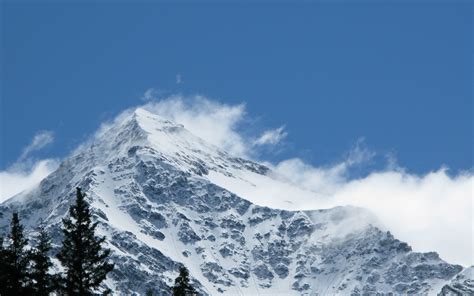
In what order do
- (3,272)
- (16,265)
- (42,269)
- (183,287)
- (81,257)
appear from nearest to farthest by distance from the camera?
(81,257) < (3,272) < (16,265) < (42,269) < (183,287)

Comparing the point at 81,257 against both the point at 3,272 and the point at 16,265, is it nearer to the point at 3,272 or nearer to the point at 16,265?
the point at 16,265

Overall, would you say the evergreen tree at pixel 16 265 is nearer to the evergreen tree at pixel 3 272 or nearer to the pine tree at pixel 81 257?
the evergreen tree at pixel 3 272

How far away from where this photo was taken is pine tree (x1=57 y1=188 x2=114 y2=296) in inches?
1651

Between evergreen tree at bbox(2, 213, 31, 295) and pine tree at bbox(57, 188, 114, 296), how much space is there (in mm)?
2546

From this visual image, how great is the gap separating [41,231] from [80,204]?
253cm

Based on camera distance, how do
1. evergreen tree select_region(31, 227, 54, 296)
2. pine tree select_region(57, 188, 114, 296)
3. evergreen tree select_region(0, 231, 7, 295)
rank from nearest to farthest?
pine tree select_region(57, 188, 114, 296), evergreen tree select_region(31, 227, 54, 296), evergreen tree select_region(0, 231, 7, 295)

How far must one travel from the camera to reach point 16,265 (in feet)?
146

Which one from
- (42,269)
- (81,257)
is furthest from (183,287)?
(81,257)

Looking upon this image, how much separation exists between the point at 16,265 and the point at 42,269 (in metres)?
1.22

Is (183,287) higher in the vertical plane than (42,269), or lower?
higher

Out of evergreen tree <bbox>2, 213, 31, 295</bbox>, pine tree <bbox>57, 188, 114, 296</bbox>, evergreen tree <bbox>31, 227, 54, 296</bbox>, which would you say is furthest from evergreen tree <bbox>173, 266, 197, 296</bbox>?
pine tree <bbox>57, 188, 114, 296</bbox>

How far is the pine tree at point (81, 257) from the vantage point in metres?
41.9

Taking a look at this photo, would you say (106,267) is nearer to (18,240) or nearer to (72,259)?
(72,259)

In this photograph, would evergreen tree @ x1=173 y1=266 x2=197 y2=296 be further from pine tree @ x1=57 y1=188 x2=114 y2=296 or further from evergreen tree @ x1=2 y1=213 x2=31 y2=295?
pine tree @ x1=57 y1=188 x2=114 y2=296
